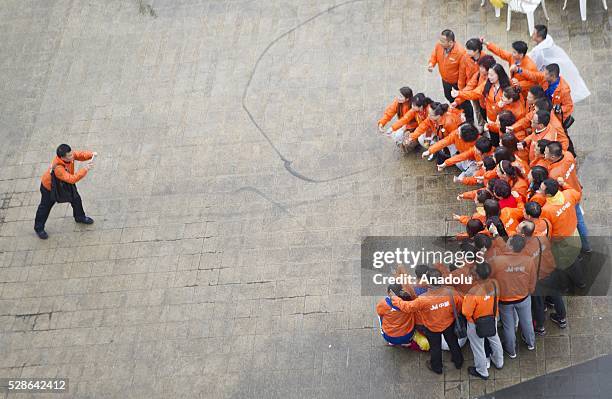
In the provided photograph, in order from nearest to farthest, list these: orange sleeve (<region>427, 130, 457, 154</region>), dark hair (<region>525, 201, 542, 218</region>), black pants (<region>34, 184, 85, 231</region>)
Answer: dark hair (<region>525, 201, 542, 218</region>)
orange sleeve (<region>427, 130, 457, 154</region>)
black pants (<region>34, 184, 85, 231</region>)

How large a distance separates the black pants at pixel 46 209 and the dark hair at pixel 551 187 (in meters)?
5.69

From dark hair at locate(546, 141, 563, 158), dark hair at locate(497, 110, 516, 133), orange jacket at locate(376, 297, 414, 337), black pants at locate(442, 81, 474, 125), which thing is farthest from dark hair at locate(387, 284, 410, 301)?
black pants at locate(442, 81, 474, 125)

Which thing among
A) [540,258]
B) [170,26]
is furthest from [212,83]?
[540,258]

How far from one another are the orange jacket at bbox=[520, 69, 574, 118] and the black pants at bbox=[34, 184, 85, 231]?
5630 millimetres

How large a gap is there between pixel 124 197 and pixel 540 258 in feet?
18.4

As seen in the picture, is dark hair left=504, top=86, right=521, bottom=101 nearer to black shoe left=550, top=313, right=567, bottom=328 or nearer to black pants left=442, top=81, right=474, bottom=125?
black pants left=442, top=81, right=474, bottom=125

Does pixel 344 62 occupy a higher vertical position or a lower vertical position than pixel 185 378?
higher

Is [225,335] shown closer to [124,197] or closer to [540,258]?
[124,197]

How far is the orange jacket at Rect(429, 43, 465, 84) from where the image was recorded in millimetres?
10258

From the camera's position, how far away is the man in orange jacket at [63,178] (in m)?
10.3

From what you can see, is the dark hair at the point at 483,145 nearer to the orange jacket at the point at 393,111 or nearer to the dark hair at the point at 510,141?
the dark hair at the point at 510,141

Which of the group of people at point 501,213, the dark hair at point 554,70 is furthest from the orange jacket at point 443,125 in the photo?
the dark hair at point 554,70

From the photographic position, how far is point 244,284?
9.95 meters

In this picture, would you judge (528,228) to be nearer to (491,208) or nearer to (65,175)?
(491,208)
